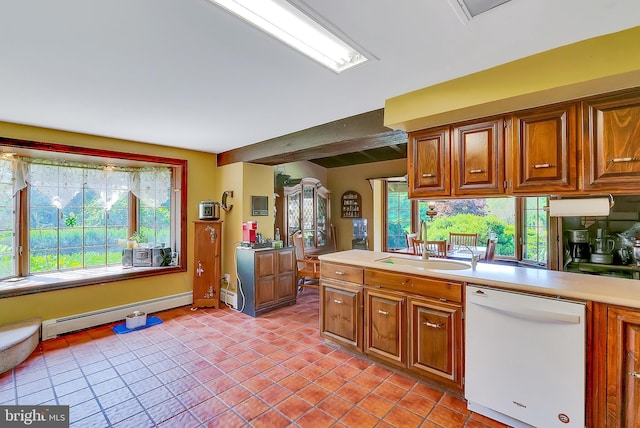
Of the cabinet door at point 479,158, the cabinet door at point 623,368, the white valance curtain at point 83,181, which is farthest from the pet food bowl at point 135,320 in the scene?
the cabinet door at point 623,368

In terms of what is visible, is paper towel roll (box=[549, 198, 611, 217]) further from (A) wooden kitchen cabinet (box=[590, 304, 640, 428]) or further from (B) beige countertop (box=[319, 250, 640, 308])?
(A) wooden kitchen cabinet (box=[590, 304, 640, 428])

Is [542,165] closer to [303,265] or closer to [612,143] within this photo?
[612,143]

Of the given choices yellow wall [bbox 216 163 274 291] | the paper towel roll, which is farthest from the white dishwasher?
yellow wall [bbox 216 163 274 291]

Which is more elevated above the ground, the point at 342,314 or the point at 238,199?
the point at 238,199

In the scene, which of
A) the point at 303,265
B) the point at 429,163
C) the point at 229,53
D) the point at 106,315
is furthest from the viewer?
the point at 303,265

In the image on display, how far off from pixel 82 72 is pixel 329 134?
1.98 m

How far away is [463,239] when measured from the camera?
14.9ft

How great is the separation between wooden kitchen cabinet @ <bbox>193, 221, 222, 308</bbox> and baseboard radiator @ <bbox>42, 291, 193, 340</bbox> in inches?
11.0

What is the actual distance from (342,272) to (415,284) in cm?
73

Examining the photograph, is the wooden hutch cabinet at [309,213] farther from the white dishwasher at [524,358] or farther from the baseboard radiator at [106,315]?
the white dishwasher at [524,358]

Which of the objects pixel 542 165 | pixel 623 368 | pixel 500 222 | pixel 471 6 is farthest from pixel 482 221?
pixel 471 6

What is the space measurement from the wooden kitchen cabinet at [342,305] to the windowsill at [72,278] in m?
2.37

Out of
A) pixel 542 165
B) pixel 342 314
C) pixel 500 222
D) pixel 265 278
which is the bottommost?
pixel 342 314

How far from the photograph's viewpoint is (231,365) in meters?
2.56
